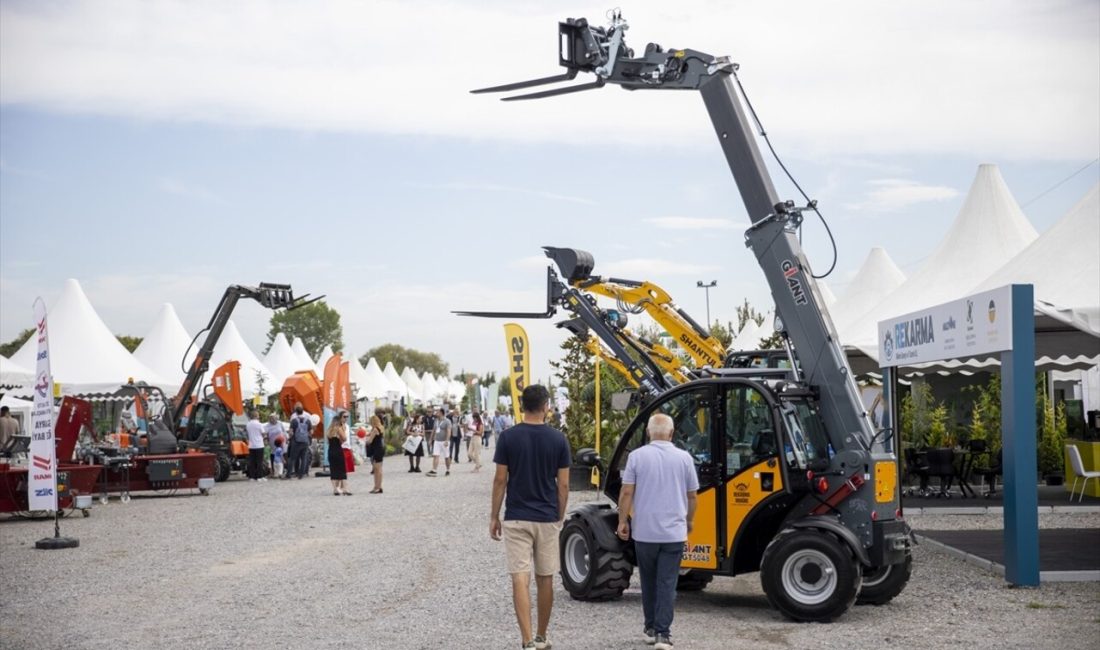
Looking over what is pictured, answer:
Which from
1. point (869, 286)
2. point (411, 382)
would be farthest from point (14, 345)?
point (869, 286)

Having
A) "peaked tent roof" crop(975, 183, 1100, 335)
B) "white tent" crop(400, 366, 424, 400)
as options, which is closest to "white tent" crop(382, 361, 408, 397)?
"white tent" crop(400, 366, 424, 400)

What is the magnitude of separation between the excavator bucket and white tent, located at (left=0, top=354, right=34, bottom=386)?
4382mm

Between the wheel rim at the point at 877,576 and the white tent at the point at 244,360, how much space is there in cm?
3340

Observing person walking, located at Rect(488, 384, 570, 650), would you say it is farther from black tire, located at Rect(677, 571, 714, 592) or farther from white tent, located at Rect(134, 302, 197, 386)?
white tent, located at Rect(134, 302, 197, 386)

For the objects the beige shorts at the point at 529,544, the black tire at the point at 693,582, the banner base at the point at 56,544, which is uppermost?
the beige shorts at the point at 529,544

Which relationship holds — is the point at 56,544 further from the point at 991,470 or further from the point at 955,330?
the point at 991,470

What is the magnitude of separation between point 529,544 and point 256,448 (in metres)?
23.6

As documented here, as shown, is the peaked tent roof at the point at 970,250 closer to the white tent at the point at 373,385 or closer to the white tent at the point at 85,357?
the white tent at the point at 85,357

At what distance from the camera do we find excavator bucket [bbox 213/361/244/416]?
1188 inches

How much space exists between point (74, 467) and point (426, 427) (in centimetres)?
1954

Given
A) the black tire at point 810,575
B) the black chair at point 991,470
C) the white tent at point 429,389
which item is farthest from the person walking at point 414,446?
the white tent at point 429,389

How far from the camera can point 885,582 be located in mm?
9945

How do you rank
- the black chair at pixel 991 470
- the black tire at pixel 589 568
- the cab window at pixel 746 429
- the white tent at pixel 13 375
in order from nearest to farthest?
the cab window at pixel 746 429 < the black tire at pixel 589 568 < the black chair at pixel 991 470 < the white tent at pixel 13 375

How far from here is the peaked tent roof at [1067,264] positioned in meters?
16.3
